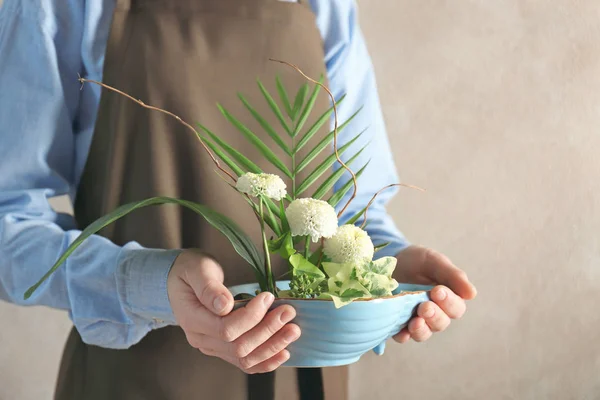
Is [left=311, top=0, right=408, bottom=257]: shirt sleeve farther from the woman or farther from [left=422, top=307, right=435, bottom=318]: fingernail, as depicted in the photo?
[left=422, top=307, right=435, bottom=318]: fingernail

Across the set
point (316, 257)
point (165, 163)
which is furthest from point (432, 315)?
point (165, 163)

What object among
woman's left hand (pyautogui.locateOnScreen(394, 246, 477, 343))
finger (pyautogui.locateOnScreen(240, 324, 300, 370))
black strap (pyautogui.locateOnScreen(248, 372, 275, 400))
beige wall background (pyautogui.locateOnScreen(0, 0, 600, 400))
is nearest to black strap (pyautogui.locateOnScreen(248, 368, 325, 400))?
black strap (pyautogui.locateOnScreen(248, 372, 275, 400))

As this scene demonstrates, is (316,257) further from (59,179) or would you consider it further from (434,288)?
(59,179)

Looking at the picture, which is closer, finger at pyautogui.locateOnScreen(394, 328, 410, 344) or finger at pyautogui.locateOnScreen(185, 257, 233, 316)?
finger at pyautogui.locateOnScreen(185, 257, 233, 316)

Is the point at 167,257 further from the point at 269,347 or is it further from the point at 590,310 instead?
the point at 590,310

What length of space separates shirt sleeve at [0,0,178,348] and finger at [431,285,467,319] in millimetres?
235

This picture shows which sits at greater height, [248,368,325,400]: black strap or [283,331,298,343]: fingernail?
[283,331,298,343]: fingernail

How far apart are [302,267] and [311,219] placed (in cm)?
4

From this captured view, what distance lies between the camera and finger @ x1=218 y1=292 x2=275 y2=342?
1.55 feet

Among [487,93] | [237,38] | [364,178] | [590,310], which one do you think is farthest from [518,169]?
[237,38]

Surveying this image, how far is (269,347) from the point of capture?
19.6 inches

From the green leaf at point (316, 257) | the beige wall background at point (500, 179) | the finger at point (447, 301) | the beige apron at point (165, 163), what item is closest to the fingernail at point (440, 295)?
the finger at point (447, 301)

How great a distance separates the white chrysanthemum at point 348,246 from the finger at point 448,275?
0.14 m

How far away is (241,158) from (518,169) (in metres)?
0.78
